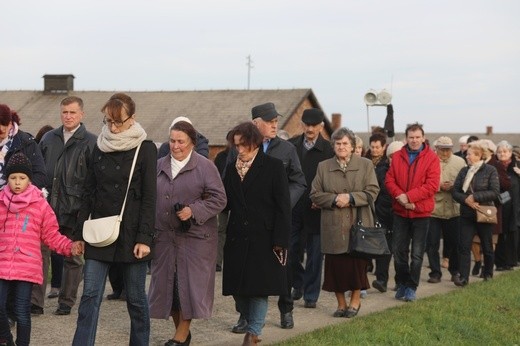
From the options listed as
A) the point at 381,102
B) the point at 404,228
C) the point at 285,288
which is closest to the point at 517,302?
the point at 404,228

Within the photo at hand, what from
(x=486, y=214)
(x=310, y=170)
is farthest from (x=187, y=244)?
(x=486, y=214)

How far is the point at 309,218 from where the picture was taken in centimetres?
1200

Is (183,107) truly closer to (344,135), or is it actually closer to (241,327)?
(344,135)

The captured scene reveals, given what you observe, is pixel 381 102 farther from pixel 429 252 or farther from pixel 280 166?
pixel 280 166

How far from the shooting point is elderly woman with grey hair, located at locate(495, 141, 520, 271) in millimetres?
17578

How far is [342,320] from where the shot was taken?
429 inches

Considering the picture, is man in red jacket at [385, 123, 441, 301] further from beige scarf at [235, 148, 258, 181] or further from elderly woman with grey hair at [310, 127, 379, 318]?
beige scarf at [235, 148, 258, 181]

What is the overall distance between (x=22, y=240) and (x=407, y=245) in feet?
19.2

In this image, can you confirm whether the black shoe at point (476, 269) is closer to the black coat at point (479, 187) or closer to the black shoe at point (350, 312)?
the black coat at point (479, 187)

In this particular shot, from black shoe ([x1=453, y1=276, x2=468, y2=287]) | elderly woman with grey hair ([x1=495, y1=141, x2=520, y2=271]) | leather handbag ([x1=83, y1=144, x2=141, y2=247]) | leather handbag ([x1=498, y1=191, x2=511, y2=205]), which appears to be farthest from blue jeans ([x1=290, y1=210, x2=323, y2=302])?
elderly woman with grey hair ([x1=495, y1=141, x2=520, y2=271])

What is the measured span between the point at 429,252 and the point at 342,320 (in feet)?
15.2

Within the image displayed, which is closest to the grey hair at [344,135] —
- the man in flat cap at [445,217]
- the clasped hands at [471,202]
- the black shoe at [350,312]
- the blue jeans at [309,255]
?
the blue jeans at [309,255]

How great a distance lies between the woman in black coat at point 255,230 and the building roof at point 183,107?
150ft

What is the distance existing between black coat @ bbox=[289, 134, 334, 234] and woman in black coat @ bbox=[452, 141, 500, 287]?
3181 mm
